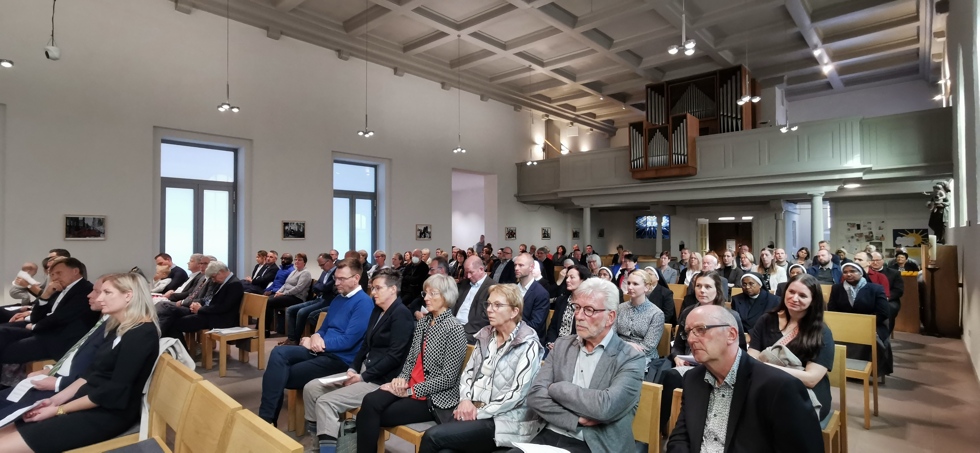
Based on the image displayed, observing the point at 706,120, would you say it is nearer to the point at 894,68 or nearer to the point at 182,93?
Answer: the point at 894,68

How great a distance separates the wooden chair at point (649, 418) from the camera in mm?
2164

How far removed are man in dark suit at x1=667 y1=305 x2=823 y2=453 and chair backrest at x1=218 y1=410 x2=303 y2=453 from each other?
128 centimetres

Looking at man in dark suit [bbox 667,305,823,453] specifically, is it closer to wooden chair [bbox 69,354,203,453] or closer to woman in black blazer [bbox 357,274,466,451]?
woman in black blazer [bbox 357,274,466,451]

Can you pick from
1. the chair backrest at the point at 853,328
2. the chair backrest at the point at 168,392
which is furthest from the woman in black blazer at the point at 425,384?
the chair backrest at the point at 853,328

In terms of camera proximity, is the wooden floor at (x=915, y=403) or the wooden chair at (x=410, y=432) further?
the wooden floor at (x=915, y=403)

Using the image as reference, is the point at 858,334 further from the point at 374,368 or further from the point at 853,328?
the point at 374,368

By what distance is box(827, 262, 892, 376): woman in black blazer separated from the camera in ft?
14.1

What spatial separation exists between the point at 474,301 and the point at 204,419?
9.14ft

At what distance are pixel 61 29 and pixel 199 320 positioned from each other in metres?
5.28

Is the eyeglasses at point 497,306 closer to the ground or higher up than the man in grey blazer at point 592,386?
higher up

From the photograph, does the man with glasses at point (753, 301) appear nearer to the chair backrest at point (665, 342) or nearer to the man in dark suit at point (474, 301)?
the chair backrest at point (665, 342)

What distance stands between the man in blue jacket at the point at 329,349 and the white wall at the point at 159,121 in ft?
19.8

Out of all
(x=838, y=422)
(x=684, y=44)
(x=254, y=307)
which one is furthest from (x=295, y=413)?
(x=684, y=44)

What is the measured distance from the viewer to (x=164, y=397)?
2201mm
